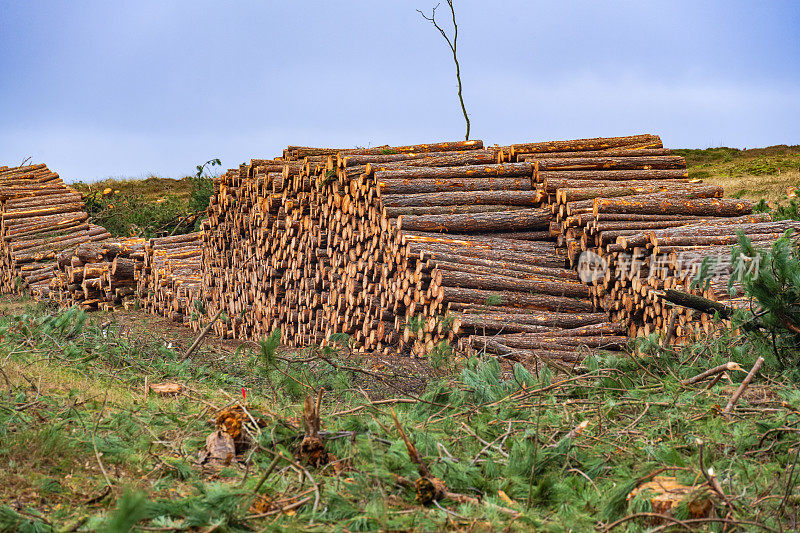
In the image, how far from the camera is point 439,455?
132 inches

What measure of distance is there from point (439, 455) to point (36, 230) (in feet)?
56.8

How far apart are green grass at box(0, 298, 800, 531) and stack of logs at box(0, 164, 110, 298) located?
1333 cm

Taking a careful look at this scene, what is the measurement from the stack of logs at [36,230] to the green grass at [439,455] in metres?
13.3

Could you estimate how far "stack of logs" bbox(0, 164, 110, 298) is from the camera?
55.7ft

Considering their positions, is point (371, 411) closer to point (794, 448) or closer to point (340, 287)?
point (794, 448)

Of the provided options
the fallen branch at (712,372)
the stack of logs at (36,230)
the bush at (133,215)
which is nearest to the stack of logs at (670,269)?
the fallen branch at (712,372)

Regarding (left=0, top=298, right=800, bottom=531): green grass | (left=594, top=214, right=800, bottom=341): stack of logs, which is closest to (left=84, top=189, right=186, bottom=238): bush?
(left=594, top=214, right=800, bottom=341): stack of logs

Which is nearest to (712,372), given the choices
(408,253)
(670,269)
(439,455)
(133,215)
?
(439,455)

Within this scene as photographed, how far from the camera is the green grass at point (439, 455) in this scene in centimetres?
285

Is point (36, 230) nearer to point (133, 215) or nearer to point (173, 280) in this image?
point (133, 215)

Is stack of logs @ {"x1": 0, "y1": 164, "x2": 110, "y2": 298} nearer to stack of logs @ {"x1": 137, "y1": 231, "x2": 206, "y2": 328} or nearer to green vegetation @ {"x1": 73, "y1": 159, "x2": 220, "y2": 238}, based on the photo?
green vegetation @ {"x1": 73, "y1": 159, "x2": 220, "y2": 238}

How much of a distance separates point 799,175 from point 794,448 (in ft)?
69.9

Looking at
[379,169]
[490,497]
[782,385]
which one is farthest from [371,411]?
[379,169]

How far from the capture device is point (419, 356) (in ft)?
26.0
